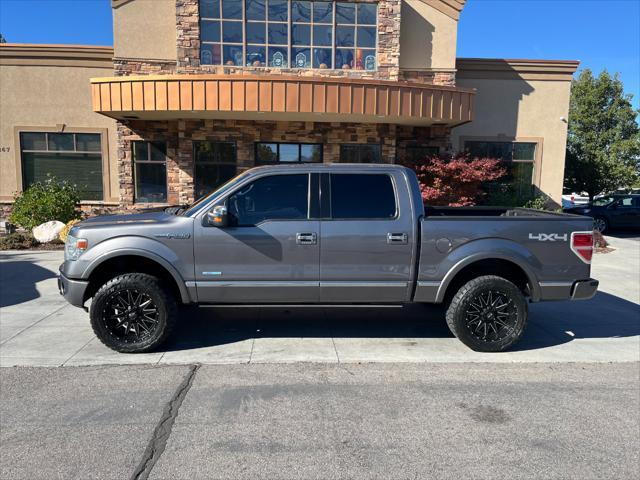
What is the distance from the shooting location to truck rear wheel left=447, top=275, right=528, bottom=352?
5055mm

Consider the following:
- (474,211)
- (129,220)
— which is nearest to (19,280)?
(129,220)

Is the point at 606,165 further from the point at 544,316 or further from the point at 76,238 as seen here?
the point at 76,238

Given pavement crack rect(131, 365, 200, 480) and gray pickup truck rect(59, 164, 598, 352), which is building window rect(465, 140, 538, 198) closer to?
gray pickup truck rect(59, 164, 598, 352)

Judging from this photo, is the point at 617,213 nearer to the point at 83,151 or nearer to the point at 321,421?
the point at 321,421

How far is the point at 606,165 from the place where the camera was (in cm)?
2050

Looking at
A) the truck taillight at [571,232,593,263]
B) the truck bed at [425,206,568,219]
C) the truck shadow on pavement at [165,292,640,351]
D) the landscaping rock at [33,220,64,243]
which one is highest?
the truck bed at [425,206,568,219]

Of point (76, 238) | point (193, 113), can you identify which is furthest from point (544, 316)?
point (193, 113)

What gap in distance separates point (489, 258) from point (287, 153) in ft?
32.8

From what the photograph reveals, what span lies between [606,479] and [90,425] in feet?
11.6

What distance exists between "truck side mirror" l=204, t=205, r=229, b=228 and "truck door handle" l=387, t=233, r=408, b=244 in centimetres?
167

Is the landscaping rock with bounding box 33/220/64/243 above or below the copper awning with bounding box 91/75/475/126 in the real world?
below

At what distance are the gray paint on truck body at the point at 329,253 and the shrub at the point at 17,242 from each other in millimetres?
8076

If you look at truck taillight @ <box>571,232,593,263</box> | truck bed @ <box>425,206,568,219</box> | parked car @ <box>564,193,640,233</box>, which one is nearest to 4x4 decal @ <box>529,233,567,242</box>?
truck taillight @ <box>571,232,593,263</box>

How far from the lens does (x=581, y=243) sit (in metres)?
5.04
